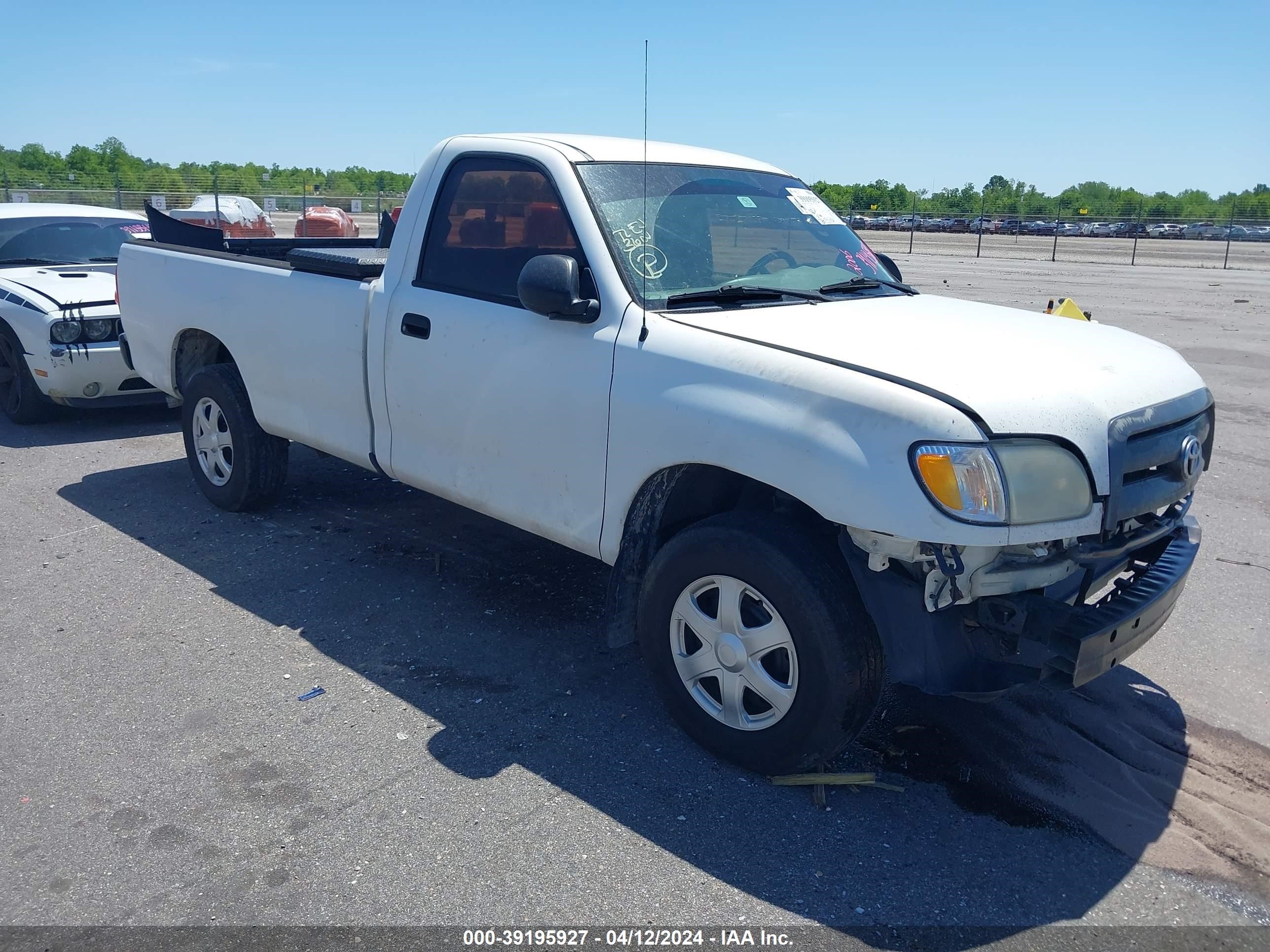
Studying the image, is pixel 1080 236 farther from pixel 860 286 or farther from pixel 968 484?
pixel 968 484

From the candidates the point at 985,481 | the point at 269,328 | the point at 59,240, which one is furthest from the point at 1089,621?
the point at 59,240

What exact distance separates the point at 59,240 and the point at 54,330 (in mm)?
1973

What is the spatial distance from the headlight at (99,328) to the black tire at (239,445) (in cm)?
229

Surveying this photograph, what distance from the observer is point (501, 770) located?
3658mm

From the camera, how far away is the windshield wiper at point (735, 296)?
3939 millimetres

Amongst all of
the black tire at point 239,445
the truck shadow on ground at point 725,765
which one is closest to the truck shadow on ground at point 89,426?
the black tire at point 239,445

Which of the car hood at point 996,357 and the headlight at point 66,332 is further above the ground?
the car hood at point 996,357

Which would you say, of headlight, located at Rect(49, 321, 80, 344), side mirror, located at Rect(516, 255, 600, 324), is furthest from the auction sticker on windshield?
headlight, located at Rect(49, 321, 80, 344)

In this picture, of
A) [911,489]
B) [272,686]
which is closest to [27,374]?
[272,686]

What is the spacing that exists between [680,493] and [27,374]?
6.62 metres

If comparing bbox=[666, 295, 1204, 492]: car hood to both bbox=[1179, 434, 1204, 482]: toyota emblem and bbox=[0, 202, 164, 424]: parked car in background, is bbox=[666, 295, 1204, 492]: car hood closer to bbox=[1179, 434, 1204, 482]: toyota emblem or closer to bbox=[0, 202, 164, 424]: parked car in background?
bbox=[1179, 434, 1204, 482]: toyota emblem

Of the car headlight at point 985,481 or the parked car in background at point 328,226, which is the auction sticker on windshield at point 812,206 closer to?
the car headlight at point 985,481

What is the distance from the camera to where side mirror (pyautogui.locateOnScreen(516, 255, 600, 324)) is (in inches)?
150

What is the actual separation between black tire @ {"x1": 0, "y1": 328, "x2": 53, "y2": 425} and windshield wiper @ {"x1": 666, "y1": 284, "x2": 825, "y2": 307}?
252 inches
